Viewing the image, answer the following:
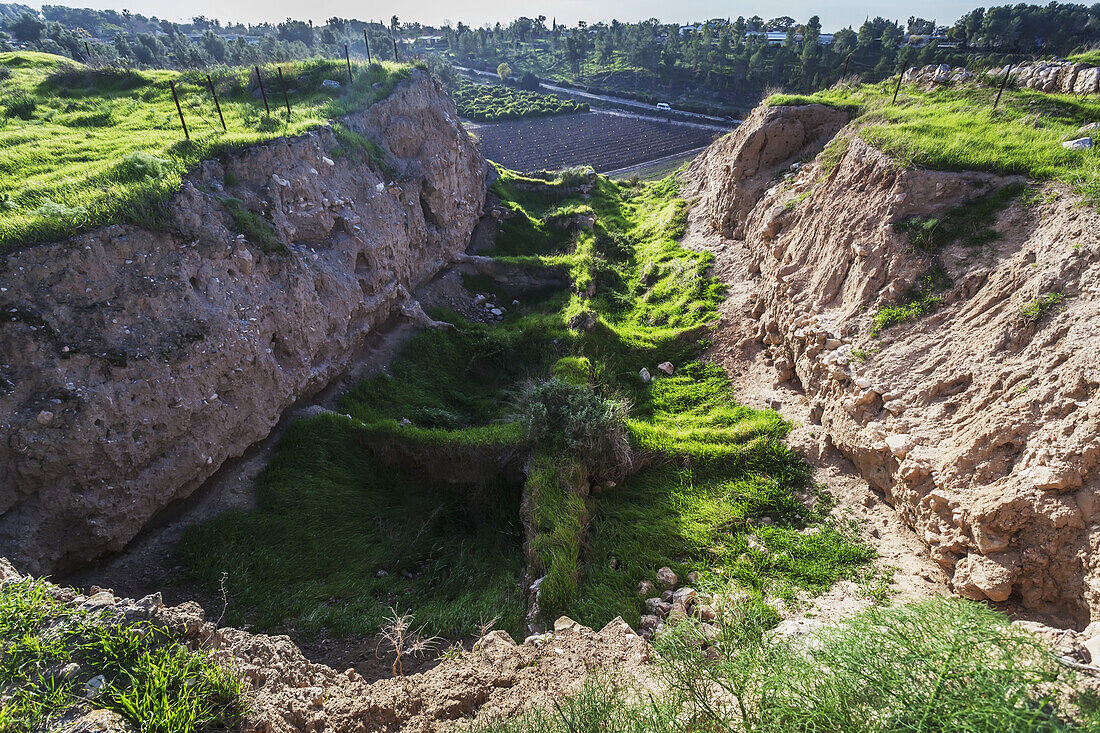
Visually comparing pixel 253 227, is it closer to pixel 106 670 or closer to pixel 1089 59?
pixel 106 670

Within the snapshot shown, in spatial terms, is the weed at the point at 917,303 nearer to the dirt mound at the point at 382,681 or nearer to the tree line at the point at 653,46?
the dirt mound at the point at 382,681

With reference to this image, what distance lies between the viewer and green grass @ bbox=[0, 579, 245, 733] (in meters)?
3.96

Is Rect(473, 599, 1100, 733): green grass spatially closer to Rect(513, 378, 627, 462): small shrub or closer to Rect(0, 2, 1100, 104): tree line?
Rect(513, 378, 627, 462): small shrub

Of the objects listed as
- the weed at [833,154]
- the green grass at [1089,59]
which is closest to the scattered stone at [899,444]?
the weed at [833,154]

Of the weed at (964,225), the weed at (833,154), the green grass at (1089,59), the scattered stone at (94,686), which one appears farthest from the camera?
the green grass at (1089,59)

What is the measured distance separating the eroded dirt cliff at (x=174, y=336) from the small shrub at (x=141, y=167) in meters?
0.56

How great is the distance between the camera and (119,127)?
11734 millimetres

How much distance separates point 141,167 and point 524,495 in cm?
973

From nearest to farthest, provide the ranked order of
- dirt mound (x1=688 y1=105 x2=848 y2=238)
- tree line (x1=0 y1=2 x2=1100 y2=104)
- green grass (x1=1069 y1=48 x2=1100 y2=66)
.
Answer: green grass (x1=1069 y1=48 x2=1100 y2=66) < dirt mound (x1=688 y1=105 x2=848 y2=238) < tree line (x1=0 y1=2 x2=1100 y2=104)

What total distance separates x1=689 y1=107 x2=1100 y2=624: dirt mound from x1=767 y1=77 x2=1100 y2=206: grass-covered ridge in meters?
0.38

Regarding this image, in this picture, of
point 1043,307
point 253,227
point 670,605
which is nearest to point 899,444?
point 1043,307

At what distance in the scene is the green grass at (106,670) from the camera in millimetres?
3961

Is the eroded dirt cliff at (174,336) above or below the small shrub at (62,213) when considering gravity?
below

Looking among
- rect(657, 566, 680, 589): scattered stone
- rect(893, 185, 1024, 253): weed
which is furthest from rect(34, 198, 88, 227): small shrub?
rect(893, 185, 1024, 253): weed
